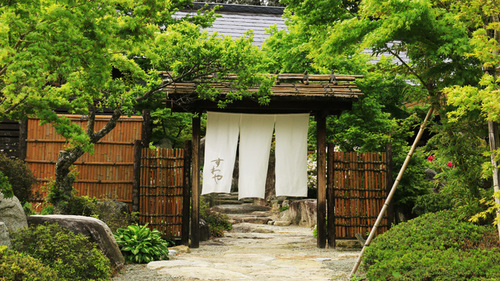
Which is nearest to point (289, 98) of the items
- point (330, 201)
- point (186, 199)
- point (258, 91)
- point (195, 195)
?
point (258, 91)

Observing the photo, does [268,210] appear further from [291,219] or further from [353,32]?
[353,32]

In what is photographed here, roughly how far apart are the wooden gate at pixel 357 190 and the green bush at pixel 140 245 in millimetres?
4083

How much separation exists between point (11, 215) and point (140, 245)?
2589 millimetres

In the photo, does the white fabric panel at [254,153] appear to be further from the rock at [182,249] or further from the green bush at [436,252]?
the green bush at [436,252]

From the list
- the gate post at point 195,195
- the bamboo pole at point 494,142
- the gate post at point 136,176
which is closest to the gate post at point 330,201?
the gate post at point 195,195

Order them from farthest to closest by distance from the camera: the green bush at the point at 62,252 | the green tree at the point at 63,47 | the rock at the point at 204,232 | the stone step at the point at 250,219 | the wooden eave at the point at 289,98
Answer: the stone step at the point at 250,219
the rock at the point at 204,232
the wooden eave at the point at 289,98
the green bush at the point at 62,252
the green tree at the point at 63,47

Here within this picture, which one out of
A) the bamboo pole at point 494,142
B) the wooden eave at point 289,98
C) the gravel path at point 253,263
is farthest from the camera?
the wooden eave at point 289,98

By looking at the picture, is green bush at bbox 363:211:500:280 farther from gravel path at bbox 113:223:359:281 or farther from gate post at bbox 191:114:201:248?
gate post at bbox 191:114:201:248

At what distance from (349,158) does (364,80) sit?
12.9 feet

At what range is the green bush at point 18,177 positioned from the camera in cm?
867

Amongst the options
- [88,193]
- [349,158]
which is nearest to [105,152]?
[88,193]

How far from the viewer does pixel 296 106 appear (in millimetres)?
11453

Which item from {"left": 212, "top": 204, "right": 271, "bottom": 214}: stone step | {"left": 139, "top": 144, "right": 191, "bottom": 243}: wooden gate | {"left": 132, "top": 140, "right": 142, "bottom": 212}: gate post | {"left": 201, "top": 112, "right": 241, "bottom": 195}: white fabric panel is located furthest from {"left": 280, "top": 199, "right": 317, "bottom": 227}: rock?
{"left": 132, "top": 140, "right": 142, "bottom": 212}: gate post

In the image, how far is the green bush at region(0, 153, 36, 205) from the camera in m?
8.67
